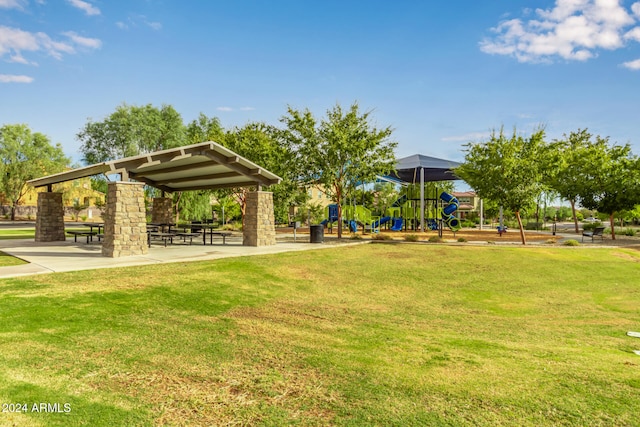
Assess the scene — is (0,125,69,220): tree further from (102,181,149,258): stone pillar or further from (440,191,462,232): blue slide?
(440,191,462,232): blue slide

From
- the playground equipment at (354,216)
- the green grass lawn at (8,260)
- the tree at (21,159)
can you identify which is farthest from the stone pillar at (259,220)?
A: the tree at (21,159)

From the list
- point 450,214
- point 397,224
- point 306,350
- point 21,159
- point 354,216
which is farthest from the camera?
point 21,159

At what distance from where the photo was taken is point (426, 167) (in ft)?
92.3

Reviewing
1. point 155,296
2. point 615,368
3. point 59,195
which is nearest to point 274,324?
point 155,296

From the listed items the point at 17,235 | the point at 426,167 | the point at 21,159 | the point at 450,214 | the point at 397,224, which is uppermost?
the point at 21,159

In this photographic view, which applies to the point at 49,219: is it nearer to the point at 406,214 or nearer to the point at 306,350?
the point at 306,350

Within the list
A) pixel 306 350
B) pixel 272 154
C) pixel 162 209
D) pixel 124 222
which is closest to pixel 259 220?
pixel 124 222

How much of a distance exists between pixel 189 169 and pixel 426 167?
1801 centimetres

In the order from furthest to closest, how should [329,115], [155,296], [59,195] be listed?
[329,115], [59,195], [155,296]

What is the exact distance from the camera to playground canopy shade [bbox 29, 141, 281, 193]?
13.4m

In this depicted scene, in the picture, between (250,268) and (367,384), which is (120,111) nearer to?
(250,268)

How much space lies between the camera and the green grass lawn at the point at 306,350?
142 inches

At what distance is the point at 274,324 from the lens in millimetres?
6543

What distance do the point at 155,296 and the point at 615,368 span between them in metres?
7.71
